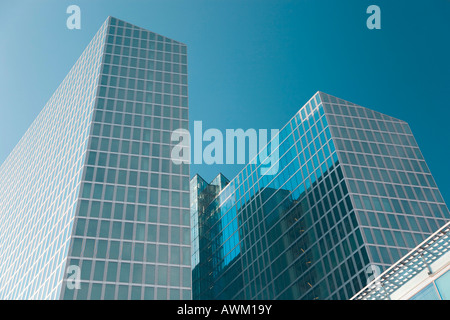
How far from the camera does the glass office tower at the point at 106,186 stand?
232 feet

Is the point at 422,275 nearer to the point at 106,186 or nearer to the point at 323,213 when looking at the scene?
the point at 106,186

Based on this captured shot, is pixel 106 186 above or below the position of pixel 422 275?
above

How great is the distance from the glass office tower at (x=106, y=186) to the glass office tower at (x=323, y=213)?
23.2 metres

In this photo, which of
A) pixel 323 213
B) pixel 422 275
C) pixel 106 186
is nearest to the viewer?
pixel 422 275

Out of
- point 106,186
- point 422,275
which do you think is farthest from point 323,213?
point 422,275

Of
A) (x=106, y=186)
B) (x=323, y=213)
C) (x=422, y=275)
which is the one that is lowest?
(x=422, y=275)

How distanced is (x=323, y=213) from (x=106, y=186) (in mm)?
36177

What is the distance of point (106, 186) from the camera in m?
80.8

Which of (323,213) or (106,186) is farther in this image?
(323,213)

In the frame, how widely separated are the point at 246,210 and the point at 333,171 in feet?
89.7

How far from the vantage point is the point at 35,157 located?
109375mm

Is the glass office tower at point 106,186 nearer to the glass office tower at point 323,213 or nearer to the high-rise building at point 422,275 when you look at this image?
the glass office tower at point 323,213

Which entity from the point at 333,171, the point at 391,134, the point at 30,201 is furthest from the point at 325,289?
the point at 30,201
